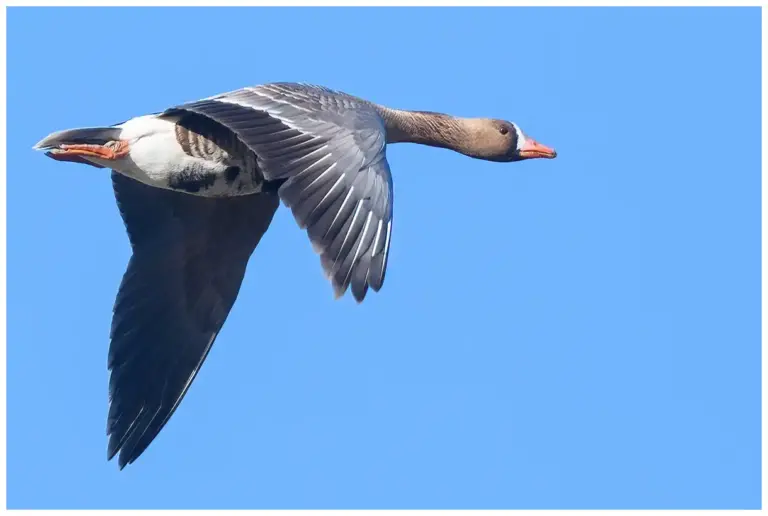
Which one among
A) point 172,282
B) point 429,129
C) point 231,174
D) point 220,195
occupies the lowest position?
point 172,282

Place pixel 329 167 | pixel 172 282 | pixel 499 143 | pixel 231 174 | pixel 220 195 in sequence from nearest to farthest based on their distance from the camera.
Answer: pixel 329 167, pixel 231 174, pixel 220 195, pixel 172 282, pixel 499 143

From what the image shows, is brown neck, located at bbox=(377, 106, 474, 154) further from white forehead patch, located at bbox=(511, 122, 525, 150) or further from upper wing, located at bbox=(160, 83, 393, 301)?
upper wing, located at bbox=(160, 83, 393, 301)

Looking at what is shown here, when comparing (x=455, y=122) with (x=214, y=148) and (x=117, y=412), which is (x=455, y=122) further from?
(x=117, y=412)

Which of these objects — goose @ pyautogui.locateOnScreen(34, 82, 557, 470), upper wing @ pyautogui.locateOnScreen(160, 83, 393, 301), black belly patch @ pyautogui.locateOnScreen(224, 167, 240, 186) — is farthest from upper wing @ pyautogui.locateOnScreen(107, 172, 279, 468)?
upper wing @ pyautogui.locateOnScreen(160, 83, 393, 301)

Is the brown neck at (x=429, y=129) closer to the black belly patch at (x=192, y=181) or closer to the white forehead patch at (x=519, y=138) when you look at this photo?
the white forehead patch at (x=519, y=138)

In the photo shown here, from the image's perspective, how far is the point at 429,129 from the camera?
49.2 ft

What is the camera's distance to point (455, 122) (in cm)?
1520

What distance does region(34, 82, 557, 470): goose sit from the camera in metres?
11.1

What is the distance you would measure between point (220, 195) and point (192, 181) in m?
0.35

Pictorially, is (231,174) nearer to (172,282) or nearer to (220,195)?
(220,195)

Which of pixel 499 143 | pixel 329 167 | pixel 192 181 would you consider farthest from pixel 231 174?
pixel 499 143

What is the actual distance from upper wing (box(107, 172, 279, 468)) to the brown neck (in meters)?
1.30

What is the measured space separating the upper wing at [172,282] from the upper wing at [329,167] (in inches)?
97.4

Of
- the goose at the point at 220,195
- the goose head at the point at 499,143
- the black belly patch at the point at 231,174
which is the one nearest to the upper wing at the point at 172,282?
the goose at the point at 220,195
